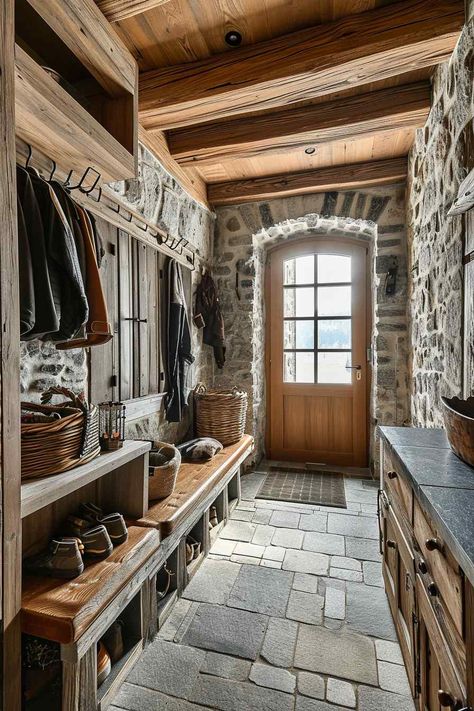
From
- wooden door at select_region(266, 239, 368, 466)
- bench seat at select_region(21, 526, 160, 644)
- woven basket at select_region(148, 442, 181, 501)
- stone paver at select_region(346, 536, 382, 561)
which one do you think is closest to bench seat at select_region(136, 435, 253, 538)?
woven basket at select_region(148, 442, 181, 501)

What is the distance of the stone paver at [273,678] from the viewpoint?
131 centimetres

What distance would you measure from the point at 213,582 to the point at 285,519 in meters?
0.83

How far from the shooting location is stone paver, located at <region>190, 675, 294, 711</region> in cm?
124

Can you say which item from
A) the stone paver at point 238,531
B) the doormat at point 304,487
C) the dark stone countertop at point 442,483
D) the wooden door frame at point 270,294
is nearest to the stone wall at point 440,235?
the dark stone countertop at point 442,483

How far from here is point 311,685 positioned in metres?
1.31

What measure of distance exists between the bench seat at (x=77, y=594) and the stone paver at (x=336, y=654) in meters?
0.77

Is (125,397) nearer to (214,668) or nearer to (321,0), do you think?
(214,668)

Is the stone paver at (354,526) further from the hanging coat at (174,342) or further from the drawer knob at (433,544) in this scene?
the drawer knob at (433,544)

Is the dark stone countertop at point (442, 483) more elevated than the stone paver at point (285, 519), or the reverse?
the dark stone countertop at point (442, 483)

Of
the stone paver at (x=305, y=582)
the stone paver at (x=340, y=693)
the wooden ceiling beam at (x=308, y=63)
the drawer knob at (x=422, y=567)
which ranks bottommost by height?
the stone paver at (x=340, y=693)

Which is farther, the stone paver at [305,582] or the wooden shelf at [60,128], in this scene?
the stone paver at [305,582]

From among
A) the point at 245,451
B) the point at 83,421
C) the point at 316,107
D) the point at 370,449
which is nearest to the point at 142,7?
the point at 316,107

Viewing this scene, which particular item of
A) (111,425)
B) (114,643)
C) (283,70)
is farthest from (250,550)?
(283,70)

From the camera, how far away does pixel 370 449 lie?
11.7 ft
